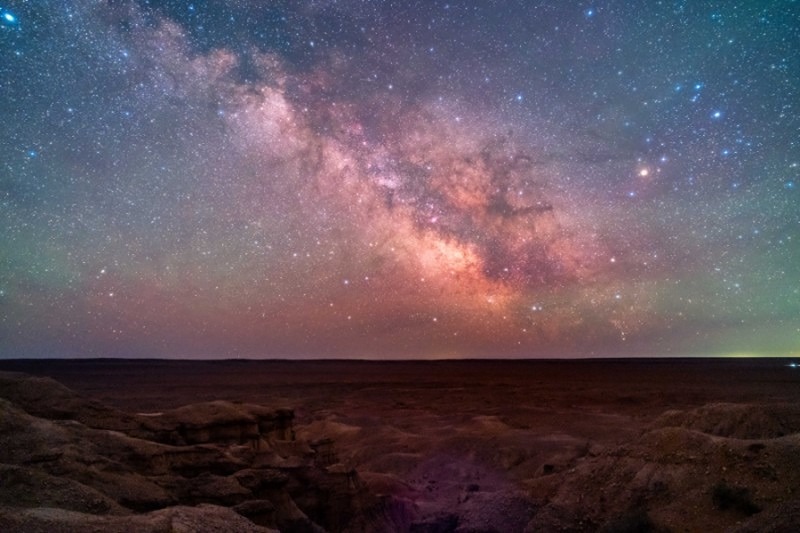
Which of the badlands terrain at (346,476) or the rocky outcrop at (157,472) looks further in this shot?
the badlands terrain at (346,476)

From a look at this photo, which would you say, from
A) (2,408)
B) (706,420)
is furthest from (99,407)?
(706,420)

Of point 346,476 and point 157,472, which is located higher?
point 157,472

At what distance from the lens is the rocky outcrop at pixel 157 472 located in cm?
720

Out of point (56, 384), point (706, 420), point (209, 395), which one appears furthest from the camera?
point (209, 395)

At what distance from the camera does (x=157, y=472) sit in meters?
10.8

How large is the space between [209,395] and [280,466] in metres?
47.3

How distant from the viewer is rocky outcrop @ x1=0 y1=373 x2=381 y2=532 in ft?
23.6

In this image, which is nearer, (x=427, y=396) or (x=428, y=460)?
(x=428, y=460)

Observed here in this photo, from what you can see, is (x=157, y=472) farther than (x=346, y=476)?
No

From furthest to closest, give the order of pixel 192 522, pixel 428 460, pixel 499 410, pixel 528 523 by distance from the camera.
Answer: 1. pixel 499 410
2. pixel 428 460
3. pixel 528 523
4. pixel 192 522

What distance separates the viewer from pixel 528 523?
12.2m

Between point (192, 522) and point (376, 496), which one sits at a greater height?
point (192, 522)

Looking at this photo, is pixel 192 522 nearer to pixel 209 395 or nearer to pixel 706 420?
pixel 706 420

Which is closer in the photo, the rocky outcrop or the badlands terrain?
the rocky outcrop
